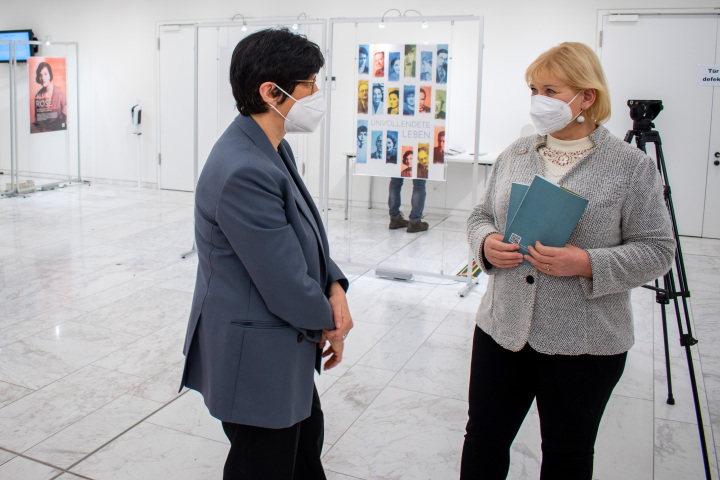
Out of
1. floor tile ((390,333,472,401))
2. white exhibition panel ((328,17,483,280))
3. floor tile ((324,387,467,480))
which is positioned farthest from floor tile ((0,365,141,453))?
white exhibition panel ((328,17,483,280))

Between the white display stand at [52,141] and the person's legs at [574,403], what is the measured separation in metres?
8.69

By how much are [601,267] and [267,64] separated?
90 centimetres

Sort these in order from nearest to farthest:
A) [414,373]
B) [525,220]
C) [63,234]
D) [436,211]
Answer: [525,220], [414,373], [63,234], [436,211]

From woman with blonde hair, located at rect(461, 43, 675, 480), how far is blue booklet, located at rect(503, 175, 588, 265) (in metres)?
0.03

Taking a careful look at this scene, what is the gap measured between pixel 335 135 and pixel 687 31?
13.2 feet

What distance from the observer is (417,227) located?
6785 millimetres

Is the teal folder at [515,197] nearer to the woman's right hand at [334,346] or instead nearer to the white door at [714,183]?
the woman's right hand at [334,346]

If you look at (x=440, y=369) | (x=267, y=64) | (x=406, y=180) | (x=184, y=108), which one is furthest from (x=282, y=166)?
(x=184, y=108)

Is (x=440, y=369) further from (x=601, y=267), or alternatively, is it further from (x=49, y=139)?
(x=49, y=139)

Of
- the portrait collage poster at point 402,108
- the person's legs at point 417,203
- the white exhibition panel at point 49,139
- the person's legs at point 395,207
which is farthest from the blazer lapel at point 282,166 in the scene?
the white exhibition panel at point 49,139

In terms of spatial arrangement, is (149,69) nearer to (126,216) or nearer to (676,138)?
(126,216)

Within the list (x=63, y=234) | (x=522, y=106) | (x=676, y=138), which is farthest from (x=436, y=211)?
(x=63, y=234)

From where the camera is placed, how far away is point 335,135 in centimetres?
826

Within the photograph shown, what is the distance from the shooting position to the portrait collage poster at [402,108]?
14.8 feet
